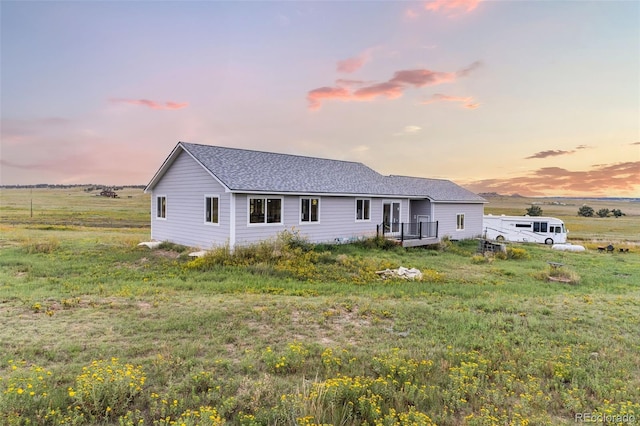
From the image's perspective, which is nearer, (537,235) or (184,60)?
(184,60)

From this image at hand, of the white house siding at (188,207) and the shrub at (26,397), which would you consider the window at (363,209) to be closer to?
the white house siding at (188,207)

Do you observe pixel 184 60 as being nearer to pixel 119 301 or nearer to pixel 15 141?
pixel 119 301

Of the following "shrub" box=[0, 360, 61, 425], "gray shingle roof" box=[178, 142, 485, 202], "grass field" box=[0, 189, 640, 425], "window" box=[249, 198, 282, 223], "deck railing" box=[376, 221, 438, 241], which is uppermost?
"gray shingle roof" box=[178, 142, 485, 202]

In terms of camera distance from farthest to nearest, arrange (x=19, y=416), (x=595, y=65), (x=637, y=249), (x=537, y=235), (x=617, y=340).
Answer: (x=537, y=235) → (x=637, y=249) → (x=595, y=65) → (x=617, y=340) → (x=19, y=416)

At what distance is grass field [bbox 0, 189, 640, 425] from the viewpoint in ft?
13.0

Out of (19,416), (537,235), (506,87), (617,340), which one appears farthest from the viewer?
(537,235)

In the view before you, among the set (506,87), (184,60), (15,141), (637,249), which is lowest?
(637,249)

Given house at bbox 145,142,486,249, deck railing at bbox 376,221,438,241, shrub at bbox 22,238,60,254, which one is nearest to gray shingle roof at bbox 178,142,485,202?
house at bbox 145,142,486,249

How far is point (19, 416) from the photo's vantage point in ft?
11.9

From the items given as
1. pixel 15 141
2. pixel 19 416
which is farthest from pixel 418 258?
pixel 15 141

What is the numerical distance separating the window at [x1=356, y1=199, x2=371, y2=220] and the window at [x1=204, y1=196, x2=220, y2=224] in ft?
28.5

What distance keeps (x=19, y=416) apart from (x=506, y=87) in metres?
22.6

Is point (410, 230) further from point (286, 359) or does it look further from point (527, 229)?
point (286, 359)

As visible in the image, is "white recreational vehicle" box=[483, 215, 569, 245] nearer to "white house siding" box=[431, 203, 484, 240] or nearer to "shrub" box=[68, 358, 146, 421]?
"white house siding" box=[431, 203, 484, 240]
